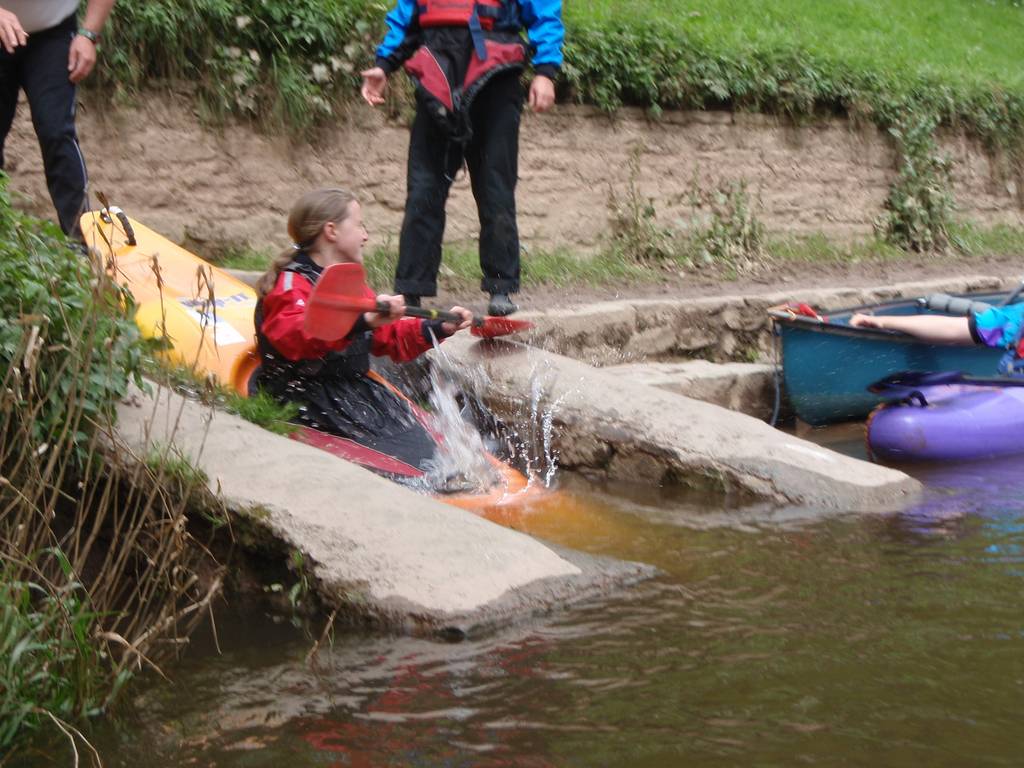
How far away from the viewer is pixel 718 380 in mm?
6383

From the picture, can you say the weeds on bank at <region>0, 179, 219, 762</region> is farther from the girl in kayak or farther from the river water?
the girl in kayak

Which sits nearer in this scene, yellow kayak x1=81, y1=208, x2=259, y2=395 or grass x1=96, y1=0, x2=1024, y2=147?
yellow kayak x1=81, y1=208, x2=259, y2=395

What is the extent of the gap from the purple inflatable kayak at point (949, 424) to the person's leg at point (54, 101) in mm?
3671

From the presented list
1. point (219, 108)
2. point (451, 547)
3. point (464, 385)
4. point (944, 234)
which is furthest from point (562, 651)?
point (944, 234)

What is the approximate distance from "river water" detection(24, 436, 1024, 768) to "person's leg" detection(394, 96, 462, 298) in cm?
185

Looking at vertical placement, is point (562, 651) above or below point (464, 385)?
below

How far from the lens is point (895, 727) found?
2.62 meters

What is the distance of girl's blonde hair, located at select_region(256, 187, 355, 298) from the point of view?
4.51 m

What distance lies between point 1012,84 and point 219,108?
8.21 metres

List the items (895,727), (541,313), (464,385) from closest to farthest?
(895,727) < (464,385) < (541,313)

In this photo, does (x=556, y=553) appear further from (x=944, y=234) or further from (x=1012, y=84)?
(x=1012, y=84)

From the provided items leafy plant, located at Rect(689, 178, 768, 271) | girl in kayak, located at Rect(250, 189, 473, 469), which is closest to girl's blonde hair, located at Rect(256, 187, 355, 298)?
girl in kayak, located at Rect(250, 189, 473, 469)

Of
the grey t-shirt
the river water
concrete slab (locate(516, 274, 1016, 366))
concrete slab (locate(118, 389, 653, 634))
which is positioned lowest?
the river water

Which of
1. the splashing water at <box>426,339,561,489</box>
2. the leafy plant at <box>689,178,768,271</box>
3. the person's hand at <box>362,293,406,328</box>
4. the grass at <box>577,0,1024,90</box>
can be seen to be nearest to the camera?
the person's hand at <box>362,293,406,328</box>
